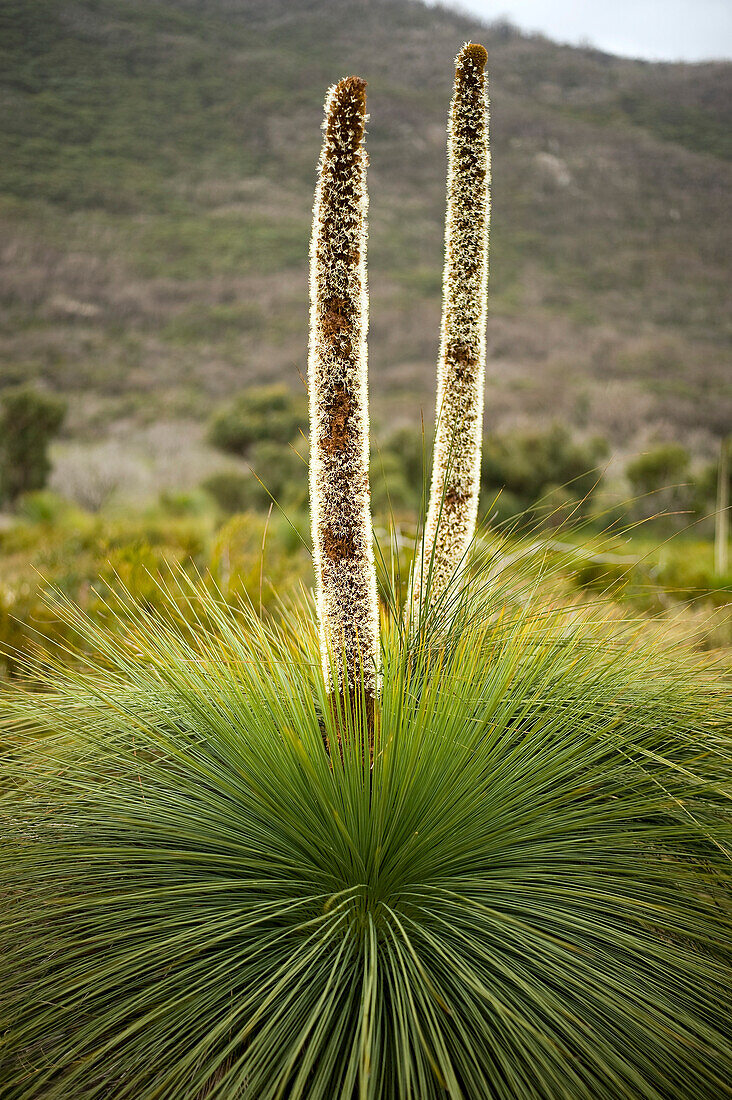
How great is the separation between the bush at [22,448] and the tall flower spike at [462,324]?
62.9ft

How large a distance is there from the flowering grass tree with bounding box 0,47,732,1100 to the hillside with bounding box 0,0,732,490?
29928 millimetres

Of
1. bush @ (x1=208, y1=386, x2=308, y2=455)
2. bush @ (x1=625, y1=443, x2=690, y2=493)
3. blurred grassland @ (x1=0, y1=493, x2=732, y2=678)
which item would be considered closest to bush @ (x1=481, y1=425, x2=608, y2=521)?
bush @ (x1=625, y1=443, x2=690, y2=493)

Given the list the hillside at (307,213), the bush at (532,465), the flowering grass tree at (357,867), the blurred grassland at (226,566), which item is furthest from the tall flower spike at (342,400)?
the hillside at (307,213)

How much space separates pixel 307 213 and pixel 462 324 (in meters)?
67.3

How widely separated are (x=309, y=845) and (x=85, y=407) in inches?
1476

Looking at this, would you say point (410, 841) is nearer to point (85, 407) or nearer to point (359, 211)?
point (359, 211)

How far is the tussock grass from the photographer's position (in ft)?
5.00

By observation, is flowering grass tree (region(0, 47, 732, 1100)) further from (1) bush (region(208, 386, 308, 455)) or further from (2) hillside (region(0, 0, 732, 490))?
(2) hillside (region(0, 0, 732, 490))

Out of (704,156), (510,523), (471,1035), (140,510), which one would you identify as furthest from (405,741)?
(704,156)

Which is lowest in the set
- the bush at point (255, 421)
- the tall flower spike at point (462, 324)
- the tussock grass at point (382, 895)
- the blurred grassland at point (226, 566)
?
the tussock grass at point (382, 895)

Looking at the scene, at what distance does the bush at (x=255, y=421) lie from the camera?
24438 mm

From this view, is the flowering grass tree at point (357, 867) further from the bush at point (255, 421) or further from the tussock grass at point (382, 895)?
the bush at point (255, 421)

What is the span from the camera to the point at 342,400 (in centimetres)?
226

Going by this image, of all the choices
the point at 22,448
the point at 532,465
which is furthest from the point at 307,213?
the point at 22,448
